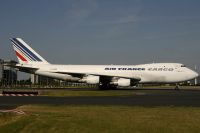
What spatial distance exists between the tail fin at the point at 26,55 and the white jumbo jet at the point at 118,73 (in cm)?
171

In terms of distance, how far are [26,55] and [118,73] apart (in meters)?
16.3

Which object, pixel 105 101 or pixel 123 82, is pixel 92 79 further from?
pixel 105 101

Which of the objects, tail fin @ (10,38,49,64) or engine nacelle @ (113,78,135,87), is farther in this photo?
tail fin @ (10,38,49,64)

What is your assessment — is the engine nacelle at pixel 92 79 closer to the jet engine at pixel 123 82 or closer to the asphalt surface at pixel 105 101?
the jet engine at pixel 123 82

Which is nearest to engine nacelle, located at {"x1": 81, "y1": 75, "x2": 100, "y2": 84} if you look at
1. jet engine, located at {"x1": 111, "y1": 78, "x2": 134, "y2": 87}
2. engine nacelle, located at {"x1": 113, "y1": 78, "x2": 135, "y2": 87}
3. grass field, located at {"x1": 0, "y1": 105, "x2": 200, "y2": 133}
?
jet engine, located at {"x1": 111, "y1": 78, "x2": 134, "y2": 87}

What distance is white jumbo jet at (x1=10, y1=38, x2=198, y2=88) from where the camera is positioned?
2136 inches

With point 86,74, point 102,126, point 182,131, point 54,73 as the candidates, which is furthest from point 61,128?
point 54,73

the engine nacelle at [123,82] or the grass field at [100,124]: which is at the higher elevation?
the engine nacelle at [123,82]

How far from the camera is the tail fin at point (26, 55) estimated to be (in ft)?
197

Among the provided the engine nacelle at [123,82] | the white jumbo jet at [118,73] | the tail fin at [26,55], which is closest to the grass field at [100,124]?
the engine nacelle at [123,82]

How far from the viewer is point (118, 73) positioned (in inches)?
2188

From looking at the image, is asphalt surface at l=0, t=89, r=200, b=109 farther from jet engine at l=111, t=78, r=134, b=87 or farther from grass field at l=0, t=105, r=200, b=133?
jet engine at l=111, t=78, r=134, b=87

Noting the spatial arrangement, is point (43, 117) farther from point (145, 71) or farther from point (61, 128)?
point (145, 71)

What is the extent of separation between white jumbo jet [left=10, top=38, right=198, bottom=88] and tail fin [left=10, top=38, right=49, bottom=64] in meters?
1.71
